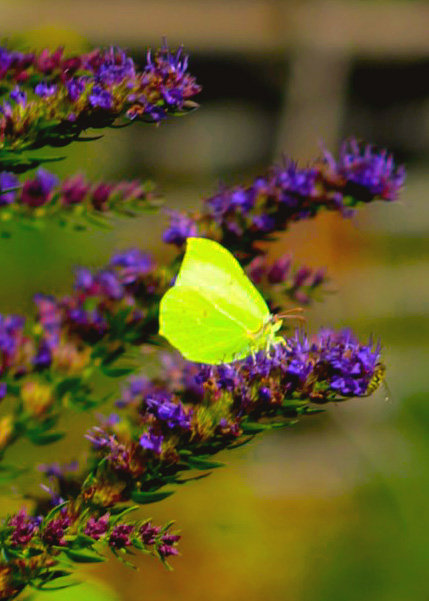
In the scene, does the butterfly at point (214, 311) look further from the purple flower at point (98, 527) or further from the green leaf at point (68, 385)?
the purple flower at point (98, 527)

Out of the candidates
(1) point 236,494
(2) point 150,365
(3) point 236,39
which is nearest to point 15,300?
(1) point 236,494

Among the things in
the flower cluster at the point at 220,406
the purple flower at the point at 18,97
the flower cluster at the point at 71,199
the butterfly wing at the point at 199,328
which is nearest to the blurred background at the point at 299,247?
the butterfly wing at the point at 199,328

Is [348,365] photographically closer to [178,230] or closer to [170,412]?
Result: [170,412]

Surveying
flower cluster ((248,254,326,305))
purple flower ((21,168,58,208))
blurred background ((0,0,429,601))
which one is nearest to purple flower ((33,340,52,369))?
purple flower ((21,168,58,208))

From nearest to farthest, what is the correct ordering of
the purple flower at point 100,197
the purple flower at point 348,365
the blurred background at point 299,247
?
the purple flower at point 348,365
the purple flower at point 100,197
the blurred background at point 299,247

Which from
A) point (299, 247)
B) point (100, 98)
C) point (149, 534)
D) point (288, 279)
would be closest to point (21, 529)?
point (149, 534)

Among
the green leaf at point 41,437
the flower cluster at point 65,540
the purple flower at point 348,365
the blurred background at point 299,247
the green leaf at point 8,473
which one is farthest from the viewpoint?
the blurred background at point 299,247

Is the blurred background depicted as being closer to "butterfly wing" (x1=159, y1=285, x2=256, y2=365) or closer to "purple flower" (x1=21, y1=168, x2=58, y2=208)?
"butterfly wing" (x1=159, y1=285, x2=256, y2=365)
